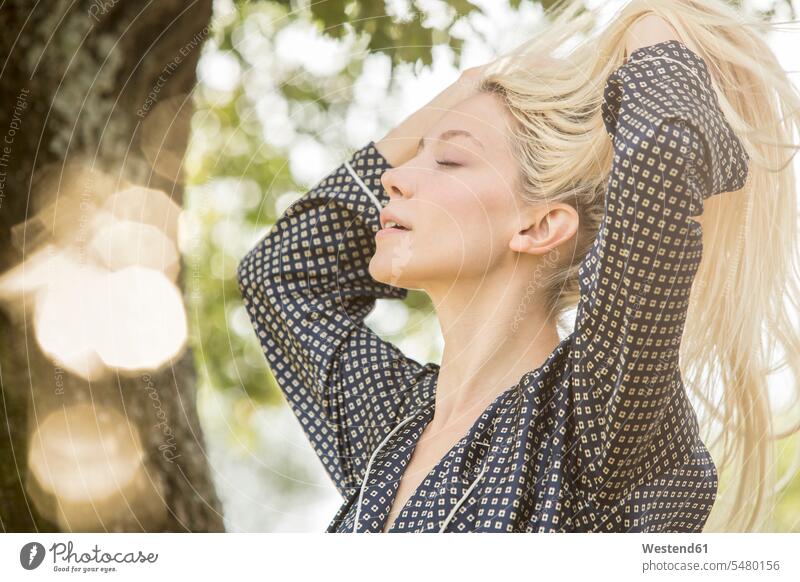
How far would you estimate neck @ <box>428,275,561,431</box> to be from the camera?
1.08 metres

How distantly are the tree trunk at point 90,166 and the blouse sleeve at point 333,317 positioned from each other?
17 cm

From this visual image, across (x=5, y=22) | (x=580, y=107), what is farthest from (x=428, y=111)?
(x=5, y=22)

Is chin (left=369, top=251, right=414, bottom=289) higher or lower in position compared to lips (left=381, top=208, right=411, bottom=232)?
lower

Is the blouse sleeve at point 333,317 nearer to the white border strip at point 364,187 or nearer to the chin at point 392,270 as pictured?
the white border strip at point 364,187

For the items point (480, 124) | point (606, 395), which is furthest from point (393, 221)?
point (606, 395)

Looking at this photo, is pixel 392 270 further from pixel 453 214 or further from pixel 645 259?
pixel 645 259

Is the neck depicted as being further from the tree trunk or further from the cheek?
the tree trunk

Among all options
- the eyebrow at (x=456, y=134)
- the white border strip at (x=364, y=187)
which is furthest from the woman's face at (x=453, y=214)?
the white border strip at (x=364, y=187)

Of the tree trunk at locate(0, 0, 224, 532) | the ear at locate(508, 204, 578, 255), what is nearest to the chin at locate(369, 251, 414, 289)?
the ear at locate(508, 204, 578, 255)

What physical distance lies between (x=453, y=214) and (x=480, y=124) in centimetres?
13
